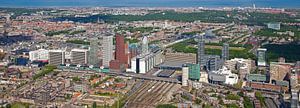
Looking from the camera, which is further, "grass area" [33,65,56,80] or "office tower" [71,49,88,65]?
"office tower" [71,49,88,65]

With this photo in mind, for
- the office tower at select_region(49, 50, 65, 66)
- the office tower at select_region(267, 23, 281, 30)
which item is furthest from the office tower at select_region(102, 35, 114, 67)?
the office tower at select_region(267, 23, 281, 30)

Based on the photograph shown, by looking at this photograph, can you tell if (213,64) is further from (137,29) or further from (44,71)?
(137,29)

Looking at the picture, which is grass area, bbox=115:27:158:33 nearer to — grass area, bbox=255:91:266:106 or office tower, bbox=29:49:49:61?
office tower, bbox=29:49:49:61

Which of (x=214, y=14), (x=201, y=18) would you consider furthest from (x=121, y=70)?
(x=214, y=14)

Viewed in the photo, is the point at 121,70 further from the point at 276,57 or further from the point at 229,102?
the point at 276,57

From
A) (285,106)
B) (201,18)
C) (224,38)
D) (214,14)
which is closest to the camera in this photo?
(285,106)

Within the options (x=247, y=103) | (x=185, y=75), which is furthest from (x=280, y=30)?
(x=247, y=103)

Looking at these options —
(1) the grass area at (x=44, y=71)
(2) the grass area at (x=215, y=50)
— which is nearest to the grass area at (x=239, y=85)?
(2) the grass area at (x=215, y=50)
